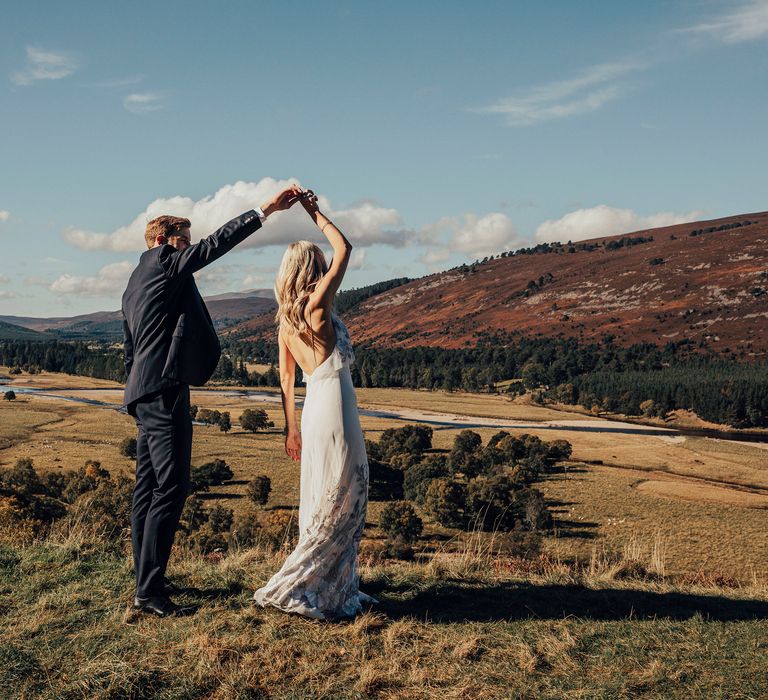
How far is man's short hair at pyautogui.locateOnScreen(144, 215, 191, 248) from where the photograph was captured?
5402 mm

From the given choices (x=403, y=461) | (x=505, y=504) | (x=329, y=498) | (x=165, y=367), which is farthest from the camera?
(x=403, y=461)

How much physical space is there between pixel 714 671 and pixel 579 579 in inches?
104

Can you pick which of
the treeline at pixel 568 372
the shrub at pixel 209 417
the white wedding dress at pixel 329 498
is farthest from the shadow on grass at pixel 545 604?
the treeline at pixel 568 372

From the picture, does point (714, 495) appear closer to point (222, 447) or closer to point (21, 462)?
point (222, 447)

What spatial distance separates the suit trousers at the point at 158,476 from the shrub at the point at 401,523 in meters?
36.7

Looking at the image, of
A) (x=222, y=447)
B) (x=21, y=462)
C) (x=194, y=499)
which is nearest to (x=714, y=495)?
(x=194, y=499)

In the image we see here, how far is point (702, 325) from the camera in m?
160

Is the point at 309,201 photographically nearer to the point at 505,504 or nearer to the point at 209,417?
the point at 505,504

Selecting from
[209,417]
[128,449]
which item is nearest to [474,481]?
[128,449]

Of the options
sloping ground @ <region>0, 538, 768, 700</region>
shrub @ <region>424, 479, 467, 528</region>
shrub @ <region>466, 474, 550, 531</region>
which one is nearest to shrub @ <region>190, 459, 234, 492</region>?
shrub @ <region>424, 479, 467, 528</region>

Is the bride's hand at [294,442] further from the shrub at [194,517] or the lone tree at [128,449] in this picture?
the lone tree at [128,449]

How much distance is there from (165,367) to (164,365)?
0.20ft

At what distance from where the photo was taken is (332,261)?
542 centimetres

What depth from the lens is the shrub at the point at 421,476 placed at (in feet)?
180
